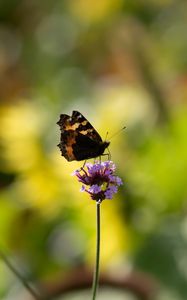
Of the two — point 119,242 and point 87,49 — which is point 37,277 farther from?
point 87,49

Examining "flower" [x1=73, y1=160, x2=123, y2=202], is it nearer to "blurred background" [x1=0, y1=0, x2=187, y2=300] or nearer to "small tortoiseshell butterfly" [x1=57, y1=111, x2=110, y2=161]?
"small tortoiseshell butterfly" [x1=57, y1=111, x2=110, y2=161]

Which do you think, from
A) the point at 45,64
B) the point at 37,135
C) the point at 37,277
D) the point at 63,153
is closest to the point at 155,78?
the point at 37,135

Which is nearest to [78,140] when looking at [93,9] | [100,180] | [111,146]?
[100,180]

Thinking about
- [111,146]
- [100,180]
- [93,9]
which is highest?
[93,9]

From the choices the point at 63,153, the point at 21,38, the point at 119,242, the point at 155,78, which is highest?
the point at 21,38

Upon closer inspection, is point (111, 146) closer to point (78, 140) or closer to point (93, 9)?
point (93, 9)
